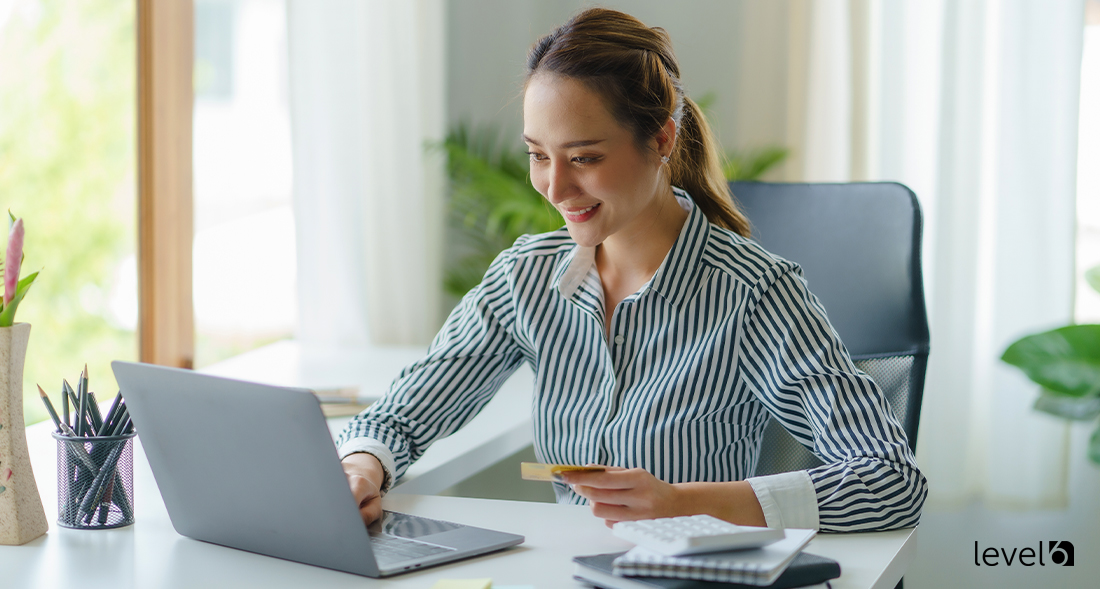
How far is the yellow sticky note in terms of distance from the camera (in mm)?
815

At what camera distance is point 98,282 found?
215 centimetres

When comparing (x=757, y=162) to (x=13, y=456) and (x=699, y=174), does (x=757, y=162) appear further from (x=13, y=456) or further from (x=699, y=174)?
(x=13, y=456)

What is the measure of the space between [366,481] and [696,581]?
0.39 m

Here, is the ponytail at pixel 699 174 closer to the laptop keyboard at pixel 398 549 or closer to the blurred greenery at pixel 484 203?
the laptop keyboard at pixel 398 549

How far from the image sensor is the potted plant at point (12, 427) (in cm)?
96

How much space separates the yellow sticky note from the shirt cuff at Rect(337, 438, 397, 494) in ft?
0.97

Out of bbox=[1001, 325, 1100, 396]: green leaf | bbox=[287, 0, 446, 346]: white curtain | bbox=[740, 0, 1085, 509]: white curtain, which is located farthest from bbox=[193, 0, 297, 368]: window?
bbox=[1001, 325, 1100, 396]: green leaf

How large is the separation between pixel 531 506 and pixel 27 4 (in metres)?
1.52

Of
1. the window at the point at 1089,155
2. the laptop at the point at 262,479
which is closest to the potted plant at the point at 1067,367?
the laptop at the point at 262,479

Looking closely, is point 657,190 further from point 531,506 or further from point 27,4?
point 27,4

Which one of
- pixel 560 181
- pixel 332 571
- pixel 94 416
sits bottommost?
pixel 332 571

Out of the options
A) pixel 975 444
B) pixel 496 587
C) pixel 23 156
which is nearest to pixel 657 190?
pixel 496 587

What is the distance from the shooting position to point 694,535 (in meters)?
0.81

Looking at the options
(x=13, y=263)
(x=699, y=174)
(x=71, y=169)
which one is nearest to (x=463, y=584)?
(x=13, y=263)
